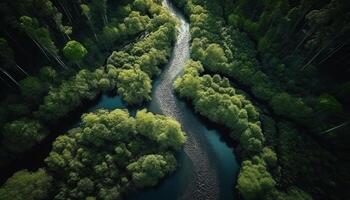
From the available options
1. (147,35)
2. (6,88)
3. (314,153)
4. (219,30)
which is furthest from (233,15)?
(6,88)

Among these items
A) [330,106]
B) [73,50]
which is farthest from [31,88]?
[330,106]

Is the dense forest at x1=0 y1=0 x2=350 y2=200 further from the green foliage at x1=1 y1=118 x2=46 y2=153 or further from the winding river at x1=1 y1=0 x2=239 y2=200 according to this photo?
the winding river at x1=1 y1=0 x2=239 y2=200

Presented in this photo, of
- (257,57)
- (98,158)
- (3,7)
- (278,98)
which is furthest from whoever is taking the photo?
(257,57)

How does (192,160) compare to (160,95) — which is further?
(160,95)

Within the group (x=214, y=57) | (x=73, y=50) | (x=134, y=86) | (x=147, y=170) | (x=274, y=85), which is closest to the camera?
(x=147, y=170)

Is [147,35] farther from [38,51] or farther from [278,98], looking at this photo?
[278,98]

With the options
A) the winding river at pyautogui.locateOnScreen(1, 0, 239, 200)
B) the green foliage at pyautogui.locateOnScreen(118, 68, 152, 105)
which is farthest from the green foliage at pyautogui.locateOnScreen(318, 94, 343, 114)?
the green foliage at pyautogui.locateOnScreen(118, 68, 152, 105)

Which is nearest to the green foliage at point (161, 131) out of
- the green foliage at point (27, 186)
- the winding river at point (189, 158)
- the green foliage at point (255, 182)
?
the winding river at point (189, 158)

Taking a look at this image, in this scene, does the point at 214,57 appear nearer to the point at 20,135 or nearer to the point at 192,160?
the point at 192,160
